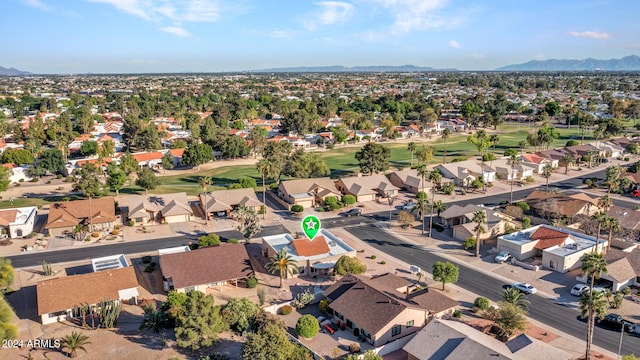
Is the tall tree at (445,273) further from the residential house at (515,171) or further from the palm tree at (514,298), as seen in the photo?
the residential house at (515,171)

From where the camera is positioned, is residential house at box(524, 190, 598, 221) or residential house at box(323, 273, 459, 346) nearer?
residential house at box(323, 273, 459, 346)

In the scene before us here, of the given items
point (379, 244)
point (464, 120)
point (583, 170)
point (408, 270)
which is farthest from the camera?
point (464, 120)

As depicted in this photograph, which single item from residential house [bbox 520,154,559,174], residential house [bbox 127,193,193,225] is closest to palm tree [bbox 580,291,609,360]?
residential house [bbox 127,193,193,225]

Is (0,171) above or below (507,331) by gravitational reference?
above

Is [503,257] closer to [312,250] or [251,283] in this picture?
[312,250]

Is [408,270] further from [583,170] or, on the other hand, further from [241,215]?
[583,170]

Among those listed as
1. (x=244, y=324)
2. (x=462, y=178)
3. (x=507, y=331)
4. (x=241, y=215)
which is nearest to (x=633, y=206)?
(x=462, y=178)

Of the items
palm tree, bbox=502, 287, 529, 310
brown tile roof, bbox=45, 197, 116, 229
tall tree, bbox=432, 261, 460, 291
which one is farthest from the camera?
brown tile roof, bbox=45, 197, 116, 229

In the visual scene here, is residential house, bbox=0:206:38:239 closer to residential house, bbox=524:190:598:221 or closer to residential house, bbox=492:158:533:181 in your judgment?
residential house, bbox=524:190:598:221
